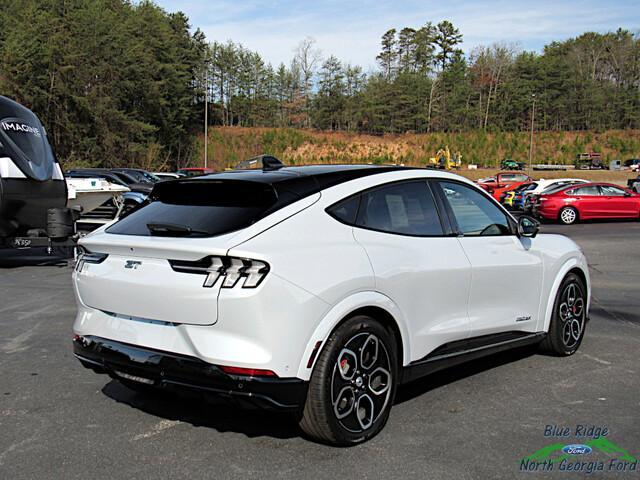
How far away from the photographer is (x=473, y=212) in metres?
5.24

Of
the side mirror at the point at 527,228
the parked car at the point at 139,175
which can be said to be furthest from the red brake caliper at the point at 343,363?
the parked car at the point at 139,175

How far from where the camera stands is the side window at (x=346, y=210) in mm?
4148

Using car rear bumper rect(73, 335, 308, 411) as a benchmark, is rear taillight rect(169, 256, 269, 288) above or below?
above

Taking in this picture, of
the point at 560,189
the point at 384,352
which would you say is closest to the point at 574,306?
the point at 384,352

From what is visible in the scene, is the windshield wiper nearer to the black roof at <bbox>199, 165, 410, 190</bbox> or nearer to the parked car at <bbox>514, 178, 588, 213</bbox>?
the black roof at <bbox>199, 165, 410, 190</bbox>

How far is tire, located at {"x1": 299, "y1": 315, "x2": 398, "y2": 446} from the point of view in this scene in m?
3.81

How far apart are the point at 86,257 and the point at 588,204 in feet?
75.7

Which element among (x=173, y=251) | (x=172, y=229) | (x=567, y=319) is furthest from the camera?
(x=567, y=319)

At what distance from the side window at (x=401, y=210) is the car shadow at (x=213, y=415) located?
4.55ft

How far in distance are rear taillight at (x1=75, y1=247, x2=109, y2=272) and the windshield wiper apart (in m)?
0.38

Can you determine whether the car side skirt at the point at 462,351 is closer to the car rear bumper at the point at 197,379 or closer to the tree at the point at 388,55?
the car rear bumper at the point at 197,379

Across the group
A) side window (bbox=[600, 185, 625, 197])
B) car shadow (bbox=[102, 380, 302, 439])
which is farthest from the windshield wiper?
side window (bbox=[600, 185, 625, 197])

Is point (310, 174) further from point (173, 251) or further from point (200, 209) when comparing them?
point (173, 251)

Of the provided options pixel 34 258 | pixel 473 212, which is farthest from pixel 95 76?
pixel 473 212
